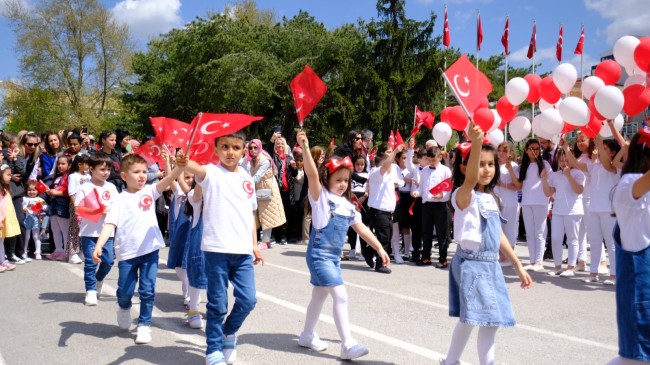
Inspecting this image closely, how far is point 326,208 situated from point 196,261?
1639mm

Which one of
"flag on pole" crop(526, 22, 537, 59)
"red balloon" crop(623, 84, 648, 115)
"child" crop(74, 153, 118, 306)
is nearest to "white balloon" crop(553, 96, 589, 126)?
"red balloon" crop(623, 84, 648, 115)

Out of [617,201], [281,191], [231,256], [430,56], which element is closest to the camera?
[617,201]

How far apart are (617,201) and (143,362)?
3610mm

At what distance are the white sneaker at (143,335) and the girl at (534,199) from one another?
Result: 6094 millimetres

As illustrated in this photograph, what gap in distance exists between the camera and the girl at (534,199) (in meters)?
8.73

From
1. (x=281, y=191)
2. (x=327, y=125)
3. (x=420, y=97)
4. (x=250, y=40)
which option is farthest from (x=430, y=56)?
(x=281, y=191)

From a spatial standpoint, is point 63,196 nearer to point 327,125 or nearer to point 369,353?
point 369,353

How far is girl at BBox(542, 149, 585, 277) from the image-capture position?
838cm

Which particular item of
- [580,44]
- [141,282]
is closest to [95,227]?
[141,282]

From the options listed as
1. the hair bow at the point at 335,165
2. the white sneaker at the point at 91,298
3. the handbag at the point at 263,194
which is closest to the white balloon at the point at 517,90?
the hair bow at the point at 335,165

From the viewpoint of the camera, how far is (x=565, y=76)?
8.05 m

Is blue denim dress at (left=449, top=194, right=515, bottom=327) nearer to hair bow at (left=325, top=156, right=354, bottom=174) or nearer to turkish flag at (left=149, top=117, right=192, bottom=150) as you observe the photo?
hair bow at (left=325, top=156, right=354, bottom=174)

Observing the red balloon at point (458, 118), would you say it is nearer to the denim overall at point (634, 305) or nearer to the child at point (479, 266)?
the child at point (479, 266)

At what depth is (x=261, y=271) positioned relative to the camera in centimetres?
855
